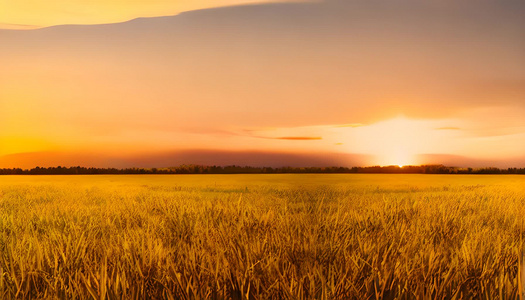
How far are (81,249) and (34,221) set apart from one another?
2592mm

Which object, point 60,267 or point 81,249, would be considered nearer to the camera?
point 60,267

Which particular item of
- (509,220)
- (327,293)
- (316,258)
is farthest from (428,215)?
(327,293)

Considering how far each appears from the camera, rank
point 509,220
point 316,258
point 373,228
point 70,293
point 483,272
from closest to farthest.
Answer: point 70,293
point 483,272
point 316,258
point 373,228
point 509,220

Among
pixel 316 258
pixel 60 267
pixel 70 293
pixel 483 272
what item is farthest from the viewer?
pixel 316 258

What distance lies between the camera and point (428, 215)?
598cm

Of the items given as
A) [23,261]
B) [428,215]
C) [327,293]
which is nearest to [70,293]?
[23,261]

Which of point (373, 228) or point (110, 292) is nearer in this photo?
point (110, 292)

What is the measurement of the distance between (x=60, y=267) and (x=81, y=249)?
0.52m

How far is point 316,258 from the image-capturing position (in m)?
3.46

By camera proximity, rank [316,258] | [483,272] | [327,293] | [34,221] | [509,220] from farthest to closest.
A: 1. [509,220]
2. [34,221]
3. [316,258]
4. [483,272]
5. [327,293]

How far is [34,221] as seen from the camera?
5.80 m

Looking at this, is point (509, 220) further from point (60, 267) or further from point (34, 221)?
point (34, 221)

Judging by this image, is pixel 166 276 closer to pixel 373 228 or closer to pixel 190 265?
pixel 190 265

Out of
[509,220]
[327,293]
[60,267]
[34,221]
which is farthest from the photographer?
[509,220]
